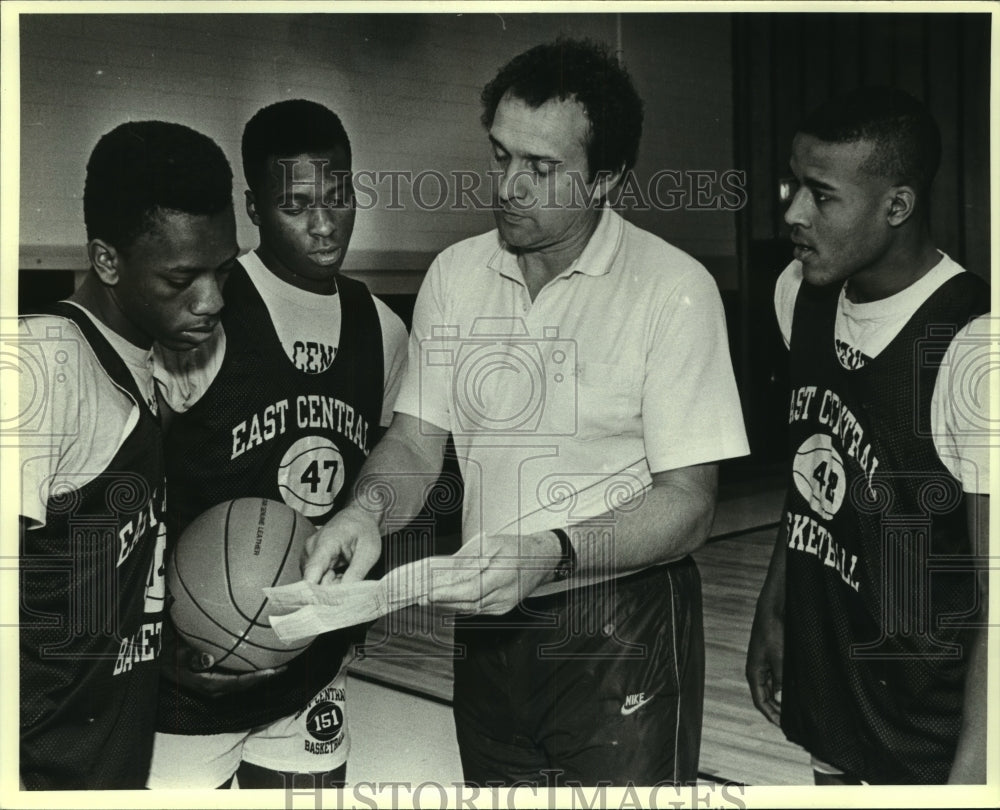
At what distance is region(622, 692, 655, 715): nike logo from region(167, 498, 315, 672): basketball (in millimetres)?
724

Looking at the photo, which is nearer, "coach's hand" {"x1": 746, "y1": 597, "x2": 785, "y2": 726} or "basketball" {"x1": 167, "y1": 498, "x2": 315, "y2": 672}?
"basketball" {"x1": 167, "y1": 498, "x2": 315, "y2": 672}

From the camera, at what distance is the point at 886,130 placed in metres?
2.60

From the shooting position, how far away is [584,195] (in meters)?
2.61

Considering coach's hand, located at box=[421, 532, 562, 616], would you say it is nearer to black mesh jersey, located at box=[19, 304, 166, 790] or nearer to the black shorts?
the black shorts

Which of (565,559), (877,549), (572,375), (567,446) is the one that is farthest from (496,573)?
(877,549)

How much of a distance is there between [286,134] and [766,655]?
1.56 meters

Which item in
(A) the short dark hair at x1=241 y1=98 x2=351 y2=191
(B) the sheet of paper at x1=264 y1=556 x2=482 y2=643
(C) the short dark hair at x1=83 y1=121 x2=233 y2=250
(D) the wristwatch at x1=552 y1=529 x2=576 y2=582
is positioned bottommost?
(B) the sheet of paper at x1=264 y1=556 x2=482 y2=643

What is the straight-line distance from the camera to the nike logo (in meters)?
2.56

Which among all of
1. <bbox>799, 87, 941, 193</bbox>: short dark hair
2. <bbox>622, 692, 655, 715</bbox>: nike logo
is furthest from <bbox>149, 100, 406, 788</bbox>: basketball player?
<bbox>799, 87, 941, 193</bbox>: short dark hair

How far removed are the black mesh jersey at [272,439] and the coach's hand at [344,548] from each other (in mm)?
53

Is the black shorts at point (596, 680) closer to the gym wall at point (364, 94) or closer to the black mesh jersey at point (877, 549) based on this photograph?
the black mesh jersey at point (877, 549)

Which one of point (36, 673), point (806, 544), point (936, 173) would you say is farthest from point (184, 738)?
point (936, 173)

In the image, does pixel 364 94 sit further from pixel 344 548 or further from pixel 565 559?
pixel 565 559

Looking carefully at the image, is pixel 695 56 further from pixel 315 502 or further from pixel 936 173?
pixel 315 502
